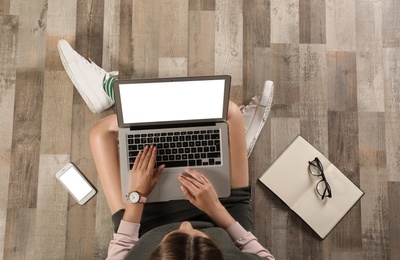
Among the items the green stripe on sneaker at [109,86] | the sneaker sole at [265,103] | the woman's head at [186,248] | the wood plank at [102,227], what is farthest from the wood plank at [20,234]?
the sneaker sole at [265,103]

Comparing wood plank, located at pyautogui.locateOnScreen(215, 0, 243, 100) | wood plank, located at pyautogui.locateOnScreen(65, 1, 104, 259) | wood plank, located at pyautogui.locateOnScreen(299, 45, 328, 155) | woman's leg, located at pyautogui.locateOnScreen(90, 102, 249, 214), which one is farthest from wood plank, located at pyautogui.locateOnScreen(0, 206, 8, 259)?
wood plank, located at pyautogui.locateOnScreen(299, 45, 328, 155)

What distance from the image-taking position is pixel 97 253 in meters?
1.44

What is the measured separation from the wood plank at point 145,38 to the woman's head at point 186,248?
2.59 ft

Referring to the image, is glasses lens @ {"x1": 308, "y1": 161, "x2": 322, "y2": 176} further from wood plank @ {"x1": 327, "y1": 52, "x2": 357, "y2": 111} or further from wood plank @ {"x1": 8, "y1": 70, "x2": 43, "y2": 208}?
wood plank @ {"x1": 8, "y1": 70, "x2": 43, "y2": 208}

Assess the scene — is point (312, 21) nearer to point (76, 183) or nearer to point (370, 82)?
point (370, 82)

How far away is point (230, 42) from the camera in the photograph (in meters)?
1.57

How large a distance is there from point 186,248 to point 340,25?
118 cm

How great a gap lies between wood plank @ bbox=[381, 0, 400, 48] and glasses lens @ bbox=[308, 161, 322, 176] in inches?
23.3

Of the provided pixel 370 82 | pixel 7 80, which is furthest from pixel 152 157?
pixel 370 82

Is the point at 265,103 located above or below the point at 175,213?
above

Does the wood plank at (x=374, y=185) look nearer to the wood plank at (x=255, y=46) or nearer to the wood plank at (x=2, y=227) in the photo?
the wood plank at (x=255, y=46)

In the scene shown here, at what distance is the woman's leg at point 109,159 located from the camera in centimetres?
122

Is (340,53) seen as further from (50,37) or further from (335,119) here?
(50,37)

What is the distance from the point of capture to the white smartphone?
1.46 meters
